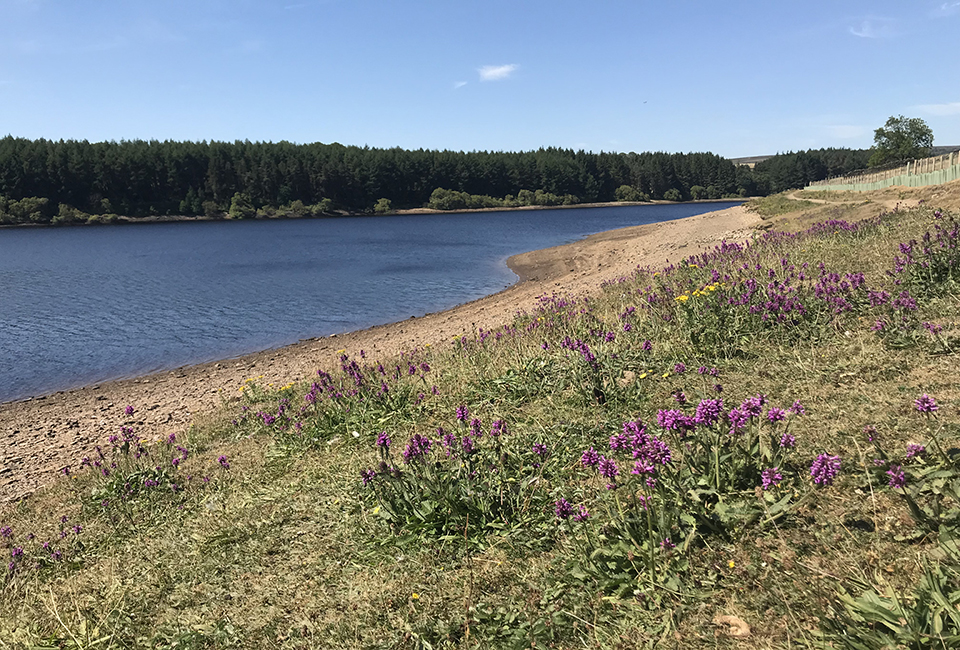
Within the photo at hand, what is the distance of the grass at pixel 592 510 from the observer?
303 centimetres

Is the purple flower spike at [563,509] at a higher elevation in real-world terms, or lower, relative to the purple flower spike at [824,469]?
lower

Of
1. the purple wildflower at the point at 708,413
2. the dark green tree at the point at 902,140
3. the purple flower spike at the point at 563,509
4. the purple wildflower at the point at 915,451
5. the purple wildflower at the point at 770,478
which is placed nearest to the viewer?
the purple wildflower at the point at 915,451

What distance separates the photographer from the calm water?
21.4m

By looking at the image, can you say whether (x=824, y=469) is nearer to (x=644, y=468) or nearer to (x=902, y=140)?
(x=644, y=468)

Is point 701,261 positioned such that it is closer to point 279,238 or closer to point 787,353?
point 787,353

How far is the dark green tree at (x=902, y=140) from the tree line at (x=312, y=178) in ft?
213

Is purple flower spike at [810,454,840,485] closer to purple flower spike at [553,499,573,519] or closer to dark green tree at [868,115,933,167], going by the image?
purple flower spike at [553,499,573,519]

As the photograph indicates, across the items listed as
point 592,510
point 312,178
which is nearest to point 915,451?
point 592,510

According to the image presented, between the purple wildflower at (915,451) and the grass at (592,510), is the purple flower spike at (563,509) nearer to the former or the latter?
the grass at (592,510)

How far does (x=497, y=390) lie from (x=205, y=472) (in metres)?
4.04

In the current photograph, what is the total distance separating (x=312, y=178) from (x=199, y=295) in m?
101

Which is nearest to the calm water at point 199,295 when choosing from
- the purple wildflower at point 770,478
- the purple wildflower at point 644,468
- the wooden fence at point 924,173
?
the purple wildflower at point 644,468

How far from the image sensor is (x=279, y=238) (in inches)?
2953

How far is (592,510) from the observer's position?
408cm
